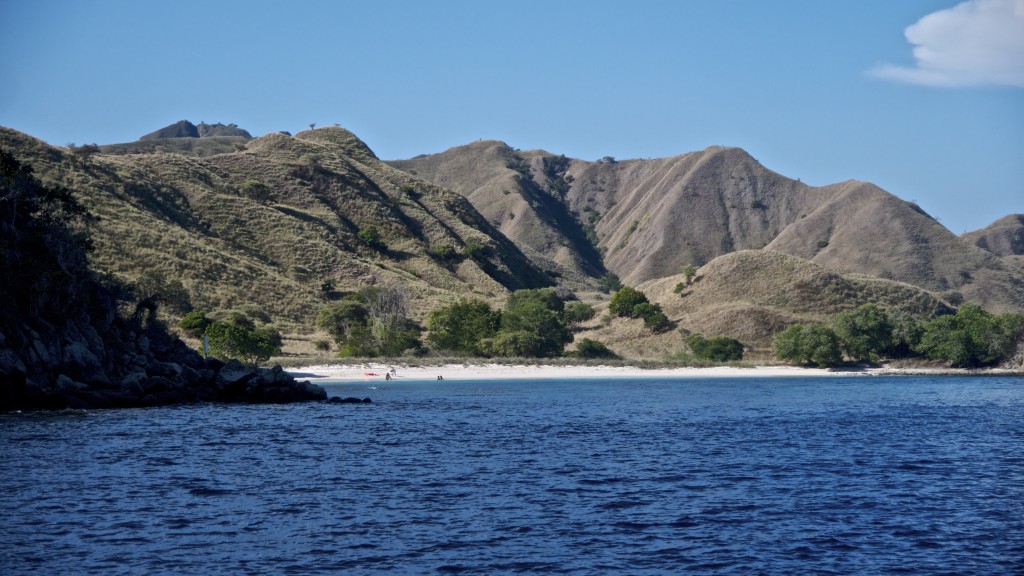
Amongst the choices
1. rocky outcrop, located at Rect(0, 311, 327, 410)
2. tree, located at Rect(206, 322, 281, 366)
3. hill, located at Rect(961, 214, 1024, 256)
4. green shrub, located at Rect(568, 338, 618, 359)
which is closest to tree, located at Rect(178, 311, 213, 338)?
tree, located at Rect(206, 322, 281, 366)

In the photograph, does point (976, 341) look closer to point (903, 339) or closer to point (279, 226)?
point (903, 339)

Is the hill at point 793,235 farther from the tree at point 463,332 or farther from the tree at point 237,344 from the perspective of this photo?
the tree at point 237,344

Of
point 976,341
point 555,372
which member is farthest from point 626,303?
point 976,341

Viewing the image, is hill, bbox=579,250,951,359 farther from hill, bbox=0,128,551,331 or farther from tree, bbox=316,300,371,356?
tree, bbox=316,300,371,356

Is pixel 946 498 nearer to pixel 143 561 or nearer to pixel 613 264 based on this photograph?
pixel 143 561

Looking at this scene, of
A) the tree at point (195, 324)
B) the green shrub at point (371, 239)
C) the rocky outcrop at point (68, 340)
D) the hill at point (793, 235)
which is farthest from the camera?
the hill at point (793, 235)

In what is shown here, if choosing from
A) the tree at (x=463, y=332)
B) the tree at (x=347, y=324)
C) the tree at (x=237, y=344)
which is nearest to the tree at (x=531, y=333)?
the tree at (x=463, y=332)

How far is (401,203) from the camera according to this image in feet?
436

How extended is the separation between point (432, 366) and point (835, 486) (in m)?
51.6

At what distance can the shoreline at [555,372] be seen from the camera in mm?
69312

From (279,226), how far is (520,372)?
4810cm

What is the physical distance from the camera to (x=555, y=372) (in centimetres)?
7269

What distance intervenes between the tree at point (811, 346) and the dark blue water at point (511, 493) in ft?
110

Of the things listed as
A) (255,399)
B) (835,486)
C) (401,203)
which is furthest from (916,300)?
(835,486)
